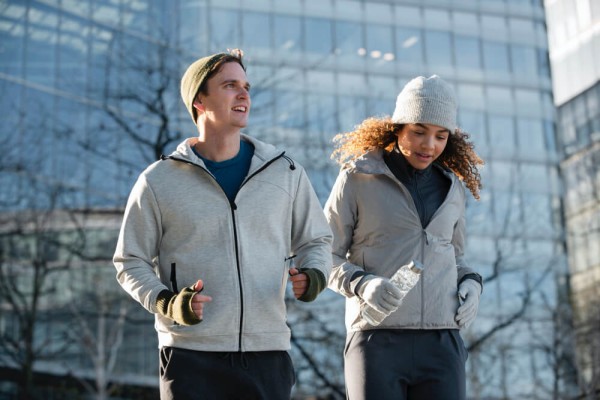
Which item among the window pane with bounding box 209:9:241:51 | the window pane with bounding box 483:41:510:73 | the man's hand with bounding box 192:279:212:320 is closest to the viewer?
the man's hand with bounding box 192:279:212:320

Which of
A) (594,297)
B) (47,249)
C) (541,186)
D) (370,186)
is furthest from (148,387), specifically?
(370,186)

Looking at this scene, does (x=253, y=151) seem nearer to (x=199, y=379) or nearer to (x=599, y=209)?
(x=199, y=379)

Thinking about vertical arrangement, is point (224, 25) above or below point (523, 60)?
below

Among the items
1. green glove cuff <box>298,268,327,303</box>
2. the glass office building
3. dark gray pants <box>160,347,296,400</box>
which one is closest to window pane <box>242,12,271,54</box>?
the glass office building

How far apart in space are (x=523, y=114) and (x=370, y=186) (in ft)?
136

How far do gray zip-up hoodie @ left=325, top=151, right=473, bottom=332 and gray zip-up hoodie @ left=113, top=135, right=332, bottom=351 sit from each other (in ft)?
1.84

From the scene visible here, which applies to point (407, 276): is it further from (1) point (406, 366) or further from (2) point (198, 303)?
(2) point (198, 303)

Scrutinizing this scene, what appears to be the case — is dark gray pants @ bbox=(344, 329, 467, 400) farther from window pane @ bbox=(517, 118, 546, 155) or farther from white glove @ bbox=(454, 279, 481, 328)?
window pane @ bbox=(517, 118, 546, 155)

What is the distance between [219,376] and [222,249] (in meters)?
0.51

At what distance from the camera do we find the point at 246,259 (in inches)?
175

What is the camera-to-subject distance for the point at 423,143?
5234 millimetres

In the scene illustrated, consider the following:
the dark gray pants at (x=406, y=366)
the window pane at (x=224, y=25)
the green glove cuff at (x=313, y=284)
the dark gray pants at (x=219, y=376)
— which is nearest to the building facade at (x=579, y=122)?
the window pane at (x=224, y=25)

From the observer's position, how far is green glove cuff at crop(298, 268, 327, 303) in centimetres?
436

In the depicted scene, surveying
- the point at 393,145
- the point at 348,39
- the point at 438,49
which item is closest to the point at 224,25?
the point at 348,39
